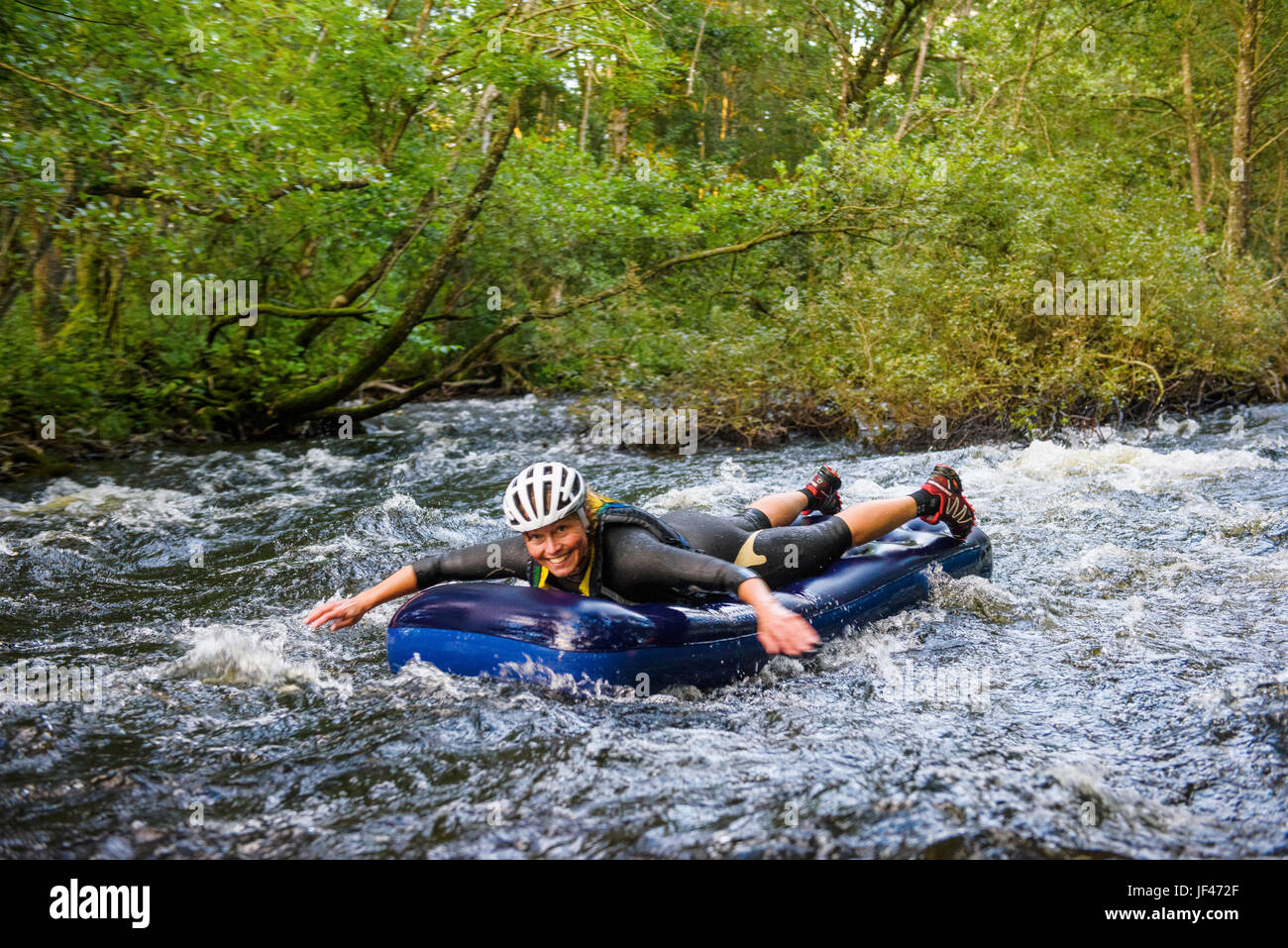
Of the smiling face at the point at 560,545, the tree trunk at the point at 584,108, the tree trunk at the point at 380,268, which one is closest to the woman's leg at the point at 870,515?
the smiling face at the point at 560,545

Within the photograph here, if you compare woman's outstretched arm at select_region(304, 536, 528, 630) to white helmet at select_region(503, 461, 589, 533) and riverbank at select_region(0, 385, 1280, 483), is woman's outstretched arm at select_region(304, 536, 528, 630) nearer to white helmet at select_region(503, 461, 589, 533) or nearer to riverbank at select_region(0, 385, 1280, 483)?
white helmet at select_region(503, 461, 589, 533)

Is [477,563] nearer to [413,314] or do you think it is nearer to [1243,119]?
[413,314]

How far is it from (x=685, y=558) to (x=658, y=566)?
0.41ft

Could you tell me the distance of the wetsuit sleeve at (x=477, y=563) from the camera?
4105 mm

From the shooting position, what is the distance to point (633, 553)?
153 inches

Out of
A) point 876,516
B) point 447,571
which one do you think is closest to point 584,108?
point 876,516

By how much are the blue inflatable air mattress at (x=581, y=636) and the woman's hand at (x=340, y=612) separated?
163mm

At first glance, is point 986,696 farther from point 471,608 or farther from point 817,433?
point 817,433

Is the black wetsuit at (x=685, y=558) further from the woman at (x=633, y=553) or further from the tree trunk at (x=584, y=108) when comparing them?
the tree trunk at (x=584, y=108)

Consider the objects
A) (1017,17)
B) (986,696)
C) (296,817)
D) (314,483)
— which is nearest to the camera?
(296,817)

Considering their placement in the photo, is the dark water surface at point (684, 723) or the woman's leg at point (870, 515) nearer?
the dark water surface at point (684, 723)

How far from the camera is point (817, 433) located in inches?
415

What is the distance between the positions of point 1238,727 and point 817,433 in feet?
24.0

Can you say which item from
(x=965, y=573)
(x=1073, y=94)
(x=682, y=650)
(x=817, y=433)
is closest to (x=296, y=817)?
(x=682, y=650)
